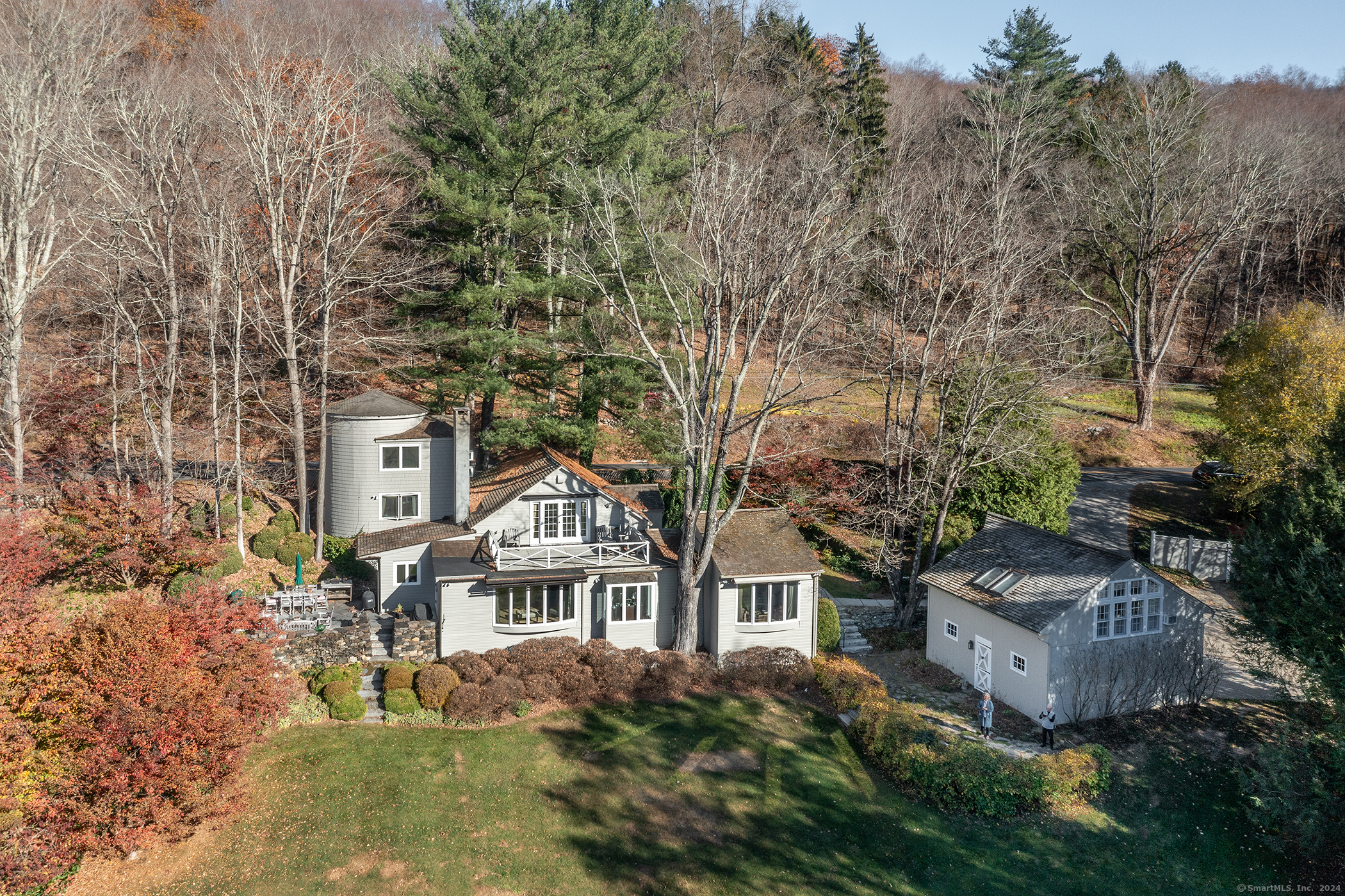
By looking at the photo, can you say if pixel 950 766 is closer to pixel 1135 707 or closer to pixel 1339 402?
pixel 1135 707

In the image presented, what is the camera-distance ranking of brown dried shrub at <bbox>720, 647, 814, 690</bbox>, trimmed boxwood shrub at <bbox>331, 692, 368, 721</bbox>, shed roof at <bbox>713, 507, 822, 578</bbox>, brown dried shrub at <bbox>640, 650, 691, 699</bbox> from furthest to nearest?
shed roof at <bbox>713, 507, 822, 578</bbox> → brown dried shrub at <bbox>720, 647, 814, 690</bbox> → brown dried shrub at <bbox>640, 650, 691, 699</bbox> → trimmed boxwood shrub at <bbox>331, 692, 368, 721</bbox>

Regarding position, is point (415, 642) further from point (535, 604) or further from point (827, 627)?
point (827, 627)

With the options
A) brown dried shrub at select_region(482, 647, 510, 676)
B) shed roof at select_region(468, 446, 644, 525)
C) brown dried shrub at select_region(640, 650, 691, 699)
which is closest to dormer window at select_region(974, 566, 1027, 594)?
brown dried shrub at select_region(640, 650, 691, 699)

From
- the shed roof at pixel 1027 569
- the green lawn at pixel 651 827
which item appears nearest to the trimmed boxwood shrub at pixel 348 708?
the green lawn at pixel 651 827

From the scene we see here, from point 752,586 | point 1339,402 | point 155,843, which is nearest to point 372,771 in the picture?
point 155,843

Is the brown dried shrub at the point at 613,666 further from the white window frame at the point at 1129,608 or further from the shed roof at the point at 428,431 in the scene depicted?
the white window frame at the point at 1129,608

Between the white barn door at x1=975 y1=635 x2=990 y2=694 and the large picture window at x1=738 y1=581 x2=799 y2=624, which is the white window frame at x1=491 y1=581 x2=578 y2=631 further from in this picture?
the white barn door at x1=975 y1=635 x2=990 y2=694
